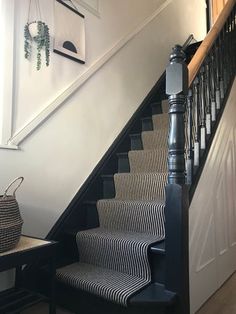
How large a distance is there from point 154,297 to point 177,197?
0.46 m

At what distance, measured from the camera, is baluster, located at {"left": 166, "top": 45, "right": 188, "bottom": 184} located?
1.38 m

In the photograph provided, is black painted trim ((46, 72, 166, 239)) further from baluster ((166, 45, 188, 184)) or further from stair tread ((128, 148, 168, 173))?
baluster ((166, 45, 188, 184))

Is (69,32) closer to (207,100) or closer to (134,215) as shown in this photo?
(207,100)

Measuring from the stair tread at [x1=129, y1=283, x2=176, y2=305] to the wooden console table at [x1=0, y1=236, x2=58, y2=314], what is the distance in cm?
38

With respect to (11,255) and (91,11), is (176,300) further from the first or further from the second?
(91,11)

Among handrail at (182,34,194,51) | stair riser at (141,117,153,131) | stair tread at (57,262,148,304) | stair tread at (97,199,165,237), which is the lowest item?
stair tread at (57,262,148,304)

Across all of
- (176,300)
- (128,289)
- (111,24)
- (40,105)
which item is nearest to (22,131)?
(40,105)

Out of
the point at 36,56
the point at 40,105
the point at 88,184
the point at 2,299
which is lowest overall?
the point at 2,299

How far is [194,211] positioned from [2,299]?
1.08m

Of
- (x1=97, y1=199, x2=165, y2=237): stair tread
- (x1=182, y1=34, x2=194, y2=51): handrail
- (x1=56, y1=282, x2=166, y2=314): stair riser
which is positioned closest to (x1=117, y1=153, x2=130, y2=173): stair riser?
(x1=97, y1=199, x2=165, y2=237): stair tread

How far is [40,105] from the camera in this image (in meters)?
1.74

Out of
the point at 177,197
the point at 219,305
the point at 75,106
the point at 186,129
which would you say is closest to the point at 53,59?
the point at 75,106

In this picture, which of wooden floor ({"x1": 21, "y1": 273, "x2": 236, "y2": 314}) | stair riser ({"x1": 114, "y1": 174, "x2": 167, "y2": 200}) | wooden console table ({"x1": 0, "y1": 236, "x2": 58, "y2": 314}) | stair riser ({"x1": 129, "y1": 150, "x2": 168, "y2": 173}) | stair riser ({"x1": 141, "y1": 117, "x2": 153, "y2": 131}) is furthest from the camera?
stair riser ({"x1": 141, "y1": 117, "x2": 153, "y2": 131})

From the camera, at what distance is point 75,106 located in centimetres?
200
